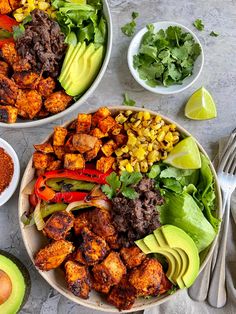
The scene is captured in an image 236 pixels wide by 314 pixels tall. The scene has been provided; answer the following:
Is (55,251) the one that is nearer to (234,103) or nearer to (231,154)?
(231,154)

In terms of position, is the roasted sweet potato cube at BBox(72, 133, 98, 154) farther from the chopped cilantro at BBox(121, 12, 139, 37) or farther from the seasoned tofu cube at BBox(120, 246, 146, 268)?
the chopped cilantro at BBox(121, 12, 139, 37)

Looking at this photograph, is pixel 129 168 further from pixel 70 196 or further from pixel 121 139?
pixel 70 196

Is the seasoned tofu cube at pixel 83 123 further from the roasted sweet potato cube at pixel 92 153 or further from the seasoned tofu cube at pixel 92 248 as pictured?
the seasoned tofu cube at pixel 92 248

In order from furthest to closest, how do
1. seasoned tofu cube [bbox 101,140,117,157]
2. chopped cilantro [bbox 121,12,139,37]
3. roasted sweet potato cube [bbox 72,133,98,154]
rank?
chopped cilantro [bbox 121,12,139,37] < seasoned tofu cube [bbox 101,140,117,157] < roasted sweet potato cube [bbox 72,133,98,154]

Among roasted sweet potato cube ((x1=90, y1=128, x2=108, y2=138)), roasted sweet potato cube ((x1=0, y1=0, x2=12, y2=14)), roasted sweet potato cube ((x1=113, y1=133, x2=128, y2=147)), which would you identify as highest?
roasted sweet potato cube ((x1=0, y1=0, x2=12, y2=14))

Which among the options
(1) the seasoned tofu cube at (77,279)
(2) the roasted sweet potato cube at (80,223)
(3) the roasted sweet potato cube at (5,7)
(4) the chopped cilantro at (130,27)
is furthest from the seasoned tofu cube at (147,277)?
(3) the roasted sweet potato cube at (5,7)

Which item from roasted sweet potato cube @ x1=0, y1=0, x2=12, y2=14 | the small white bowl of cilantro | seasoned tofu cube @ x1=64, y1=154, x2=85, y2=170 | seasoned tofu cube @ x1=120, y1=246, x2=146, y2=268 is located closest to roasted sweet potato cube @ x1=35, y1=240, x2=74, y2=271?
seasoned tofu cube @ x1=120, y1=246, x2=146, y2=268

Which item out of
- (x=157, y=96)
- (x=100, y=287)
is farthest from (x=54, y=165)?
(x=157, y=96)
